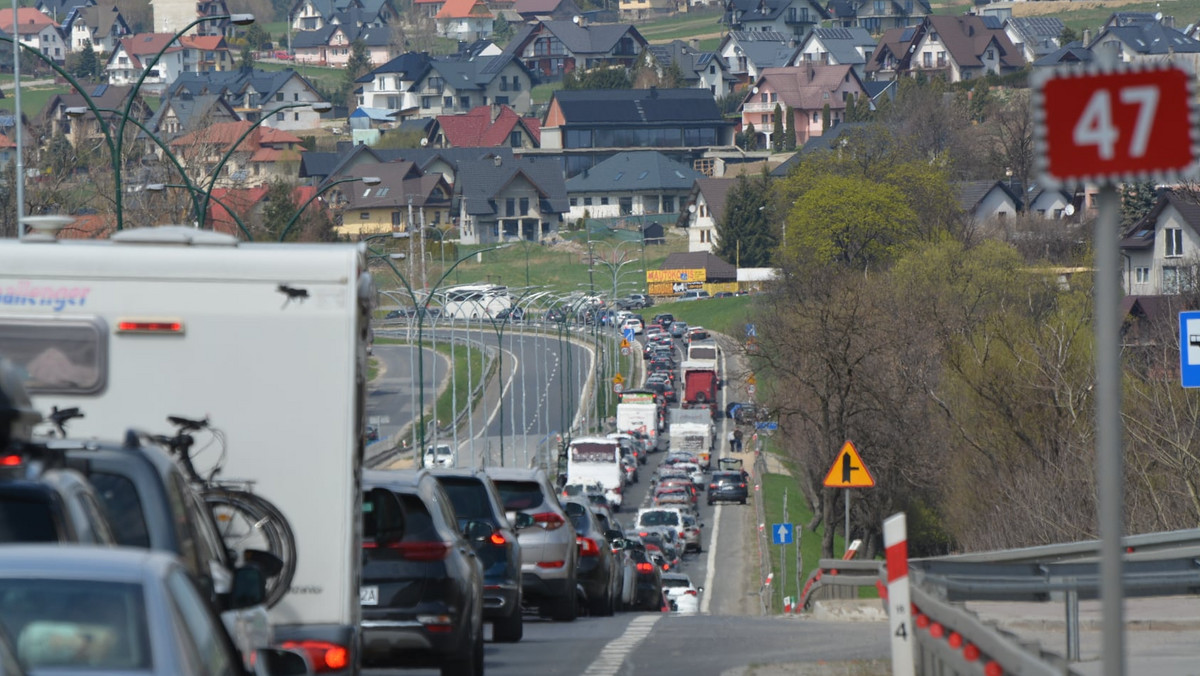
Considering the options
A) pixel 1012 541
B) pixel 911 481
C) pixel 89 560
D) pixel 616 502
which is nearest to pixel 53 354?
pixel 89 560

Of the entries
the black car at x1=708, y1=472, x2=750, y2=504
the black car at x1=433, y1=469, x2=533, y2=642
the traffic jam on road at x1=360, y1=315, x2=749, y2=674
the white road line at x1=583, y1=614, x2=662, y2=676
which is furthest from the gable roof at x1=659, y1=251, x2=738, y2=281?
the black car at x1=433, y1=469, x2=533, y2=642

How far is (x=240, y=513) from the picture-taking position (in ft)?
33.3

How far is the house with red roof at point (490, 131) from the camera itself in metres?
193

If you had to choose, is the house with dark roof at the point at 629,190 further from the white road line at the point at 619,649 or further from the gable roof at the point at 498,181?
the white road line at the point at 619,649

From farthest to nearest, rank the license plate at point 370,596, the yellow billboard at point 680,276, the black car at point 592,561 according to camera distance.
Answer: the yellow billboard at point 680,276 < the black car at point 592,561 < the license plate at point 370,596

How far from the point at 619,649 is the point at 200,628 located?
430 inches

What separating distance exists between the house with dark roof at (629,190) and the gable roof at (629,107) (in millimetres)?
12652

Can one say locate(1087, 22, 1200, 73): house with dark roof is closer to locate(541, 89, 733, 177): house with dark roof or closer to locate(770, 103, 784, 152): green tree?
locate(770, 103, 784, 152): green tree

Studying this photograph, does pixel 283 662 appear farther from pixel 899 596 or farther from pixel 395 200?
pixel 395 200

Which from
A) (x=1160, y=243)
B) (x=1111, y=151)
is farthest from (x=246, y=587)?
(x=1160, y=243)

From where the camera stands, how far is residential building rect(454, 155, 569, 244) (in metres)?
165

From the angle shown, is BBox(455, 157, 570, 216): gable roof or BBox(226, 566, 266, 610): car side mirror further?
BBox(455, 157, 570, 216): gable roof

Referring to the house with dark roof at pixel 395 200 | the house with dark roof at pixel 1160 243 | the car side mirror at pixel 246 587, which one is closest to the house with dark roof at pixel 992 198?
the house with dark roof at pixel 1160 243

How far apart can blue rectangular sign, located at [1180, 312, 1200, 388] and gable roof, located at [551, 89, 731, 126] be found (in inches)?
6709
